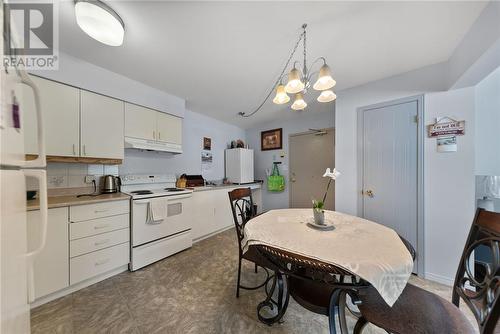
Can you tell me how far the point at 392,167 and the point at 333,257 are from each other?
1812mm

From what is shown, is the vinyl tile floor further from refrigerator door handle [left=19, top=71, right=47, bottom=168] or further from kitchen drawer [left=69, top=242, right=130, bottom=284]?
refrigerator door handle [left=19, top=71, right=47, bottom=168]


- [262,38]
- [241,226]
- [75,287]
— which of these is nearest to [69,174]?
[75,287]

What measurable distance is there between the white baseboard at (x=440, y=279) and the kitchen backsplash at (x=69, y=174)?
155 inches

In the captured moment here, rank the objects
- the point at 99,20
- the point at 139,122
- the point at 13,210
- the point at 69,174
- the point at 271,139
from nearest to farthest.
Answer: the point at 13,210, the point at 99,20, the point at 69,174, the point at 139,122, the point at 271,139

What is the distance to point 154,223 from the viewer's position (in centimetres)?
219

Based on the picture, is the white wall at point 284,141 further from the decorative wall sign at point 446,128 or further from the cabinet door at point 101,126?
the cabinet door at point 101,126

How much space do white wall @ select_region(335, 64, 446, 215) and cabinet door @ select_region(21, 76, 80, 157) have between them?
313 cm

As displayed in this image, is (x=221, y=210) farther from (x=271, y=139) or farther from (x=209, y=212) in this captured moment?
(x=271, y=139)

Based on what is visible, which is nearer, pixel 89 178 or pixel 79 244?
pixel 79 244

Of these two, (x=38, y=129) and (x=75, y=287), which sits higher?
(x=38, y=129)

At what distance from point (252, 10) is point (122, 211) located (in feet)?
7.40

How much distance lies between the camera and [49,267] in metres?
1.52

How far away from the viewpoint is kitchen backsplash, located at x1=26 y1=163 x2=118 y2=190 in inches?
76.0

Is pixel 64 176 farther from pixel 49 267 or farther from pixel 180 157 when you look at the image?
pixel 180 157
